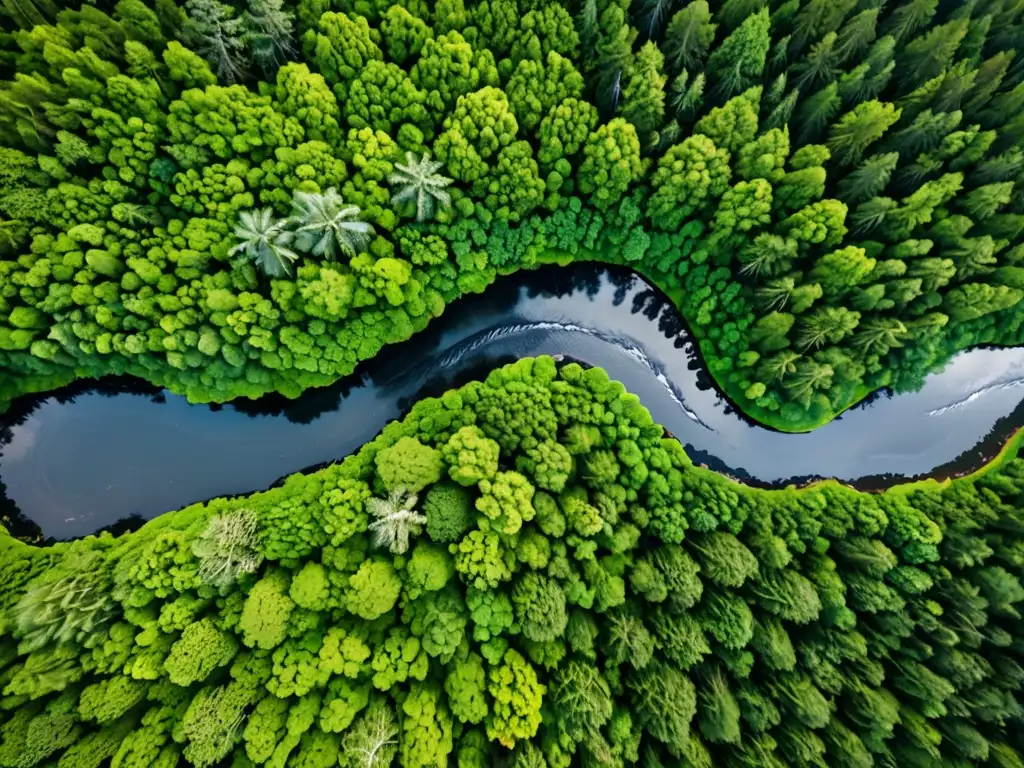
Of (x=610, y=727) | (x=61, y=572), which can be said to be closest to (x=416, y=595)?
(x=610, y=727)

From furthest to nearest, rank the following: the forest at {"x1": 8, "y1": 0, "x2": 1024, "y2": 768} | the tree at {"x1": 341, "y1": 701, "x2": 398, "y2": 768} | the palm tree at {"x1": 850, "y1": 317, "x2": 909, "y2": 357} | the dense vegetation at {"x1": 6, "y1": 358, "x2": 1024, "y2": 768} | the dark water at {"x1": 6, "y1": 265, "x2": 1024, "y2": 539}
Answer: the dark water at {"x1": 6, "y1": 265, "x2": 1024, "y2": 539}
the palm tree at {"x1": 850, "y1": 317, "x2": 909, "y2": 357}
the forest at {"x1": 8, "y1": 0, "x2": 1024, "y2": 768}
the dense vegetation at {"x1": 6, "y1": 358, "x2": 1024, "y2": 768}
the tree at {"x1": 341, "y1": 701, "x2": 398, "y2": 768}

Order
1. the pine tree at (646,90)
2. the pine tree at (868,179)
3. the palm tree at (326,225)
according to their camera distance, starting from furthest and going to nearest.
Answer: the pine tree at (646,90) → the pine tree at (868,179) → the palm tree at (326,225)

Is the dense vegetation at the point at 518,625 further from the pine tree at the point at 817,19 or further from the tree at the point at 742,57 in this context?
the pine tree at the point at 817,19

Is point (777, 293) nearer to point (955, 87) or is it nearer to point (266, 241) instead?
point (955, 87)

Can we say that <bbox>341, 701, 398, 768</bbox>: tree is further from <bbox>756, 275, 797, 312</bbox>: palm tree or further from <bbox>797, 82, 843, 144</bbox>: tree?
<bbox>797, 82, 843, 144</bbox>: tree

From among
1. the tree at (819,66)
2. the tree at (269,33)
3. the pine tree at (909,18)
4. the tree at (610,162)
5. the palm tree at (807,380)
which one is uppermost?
the pine tree at (909,18)

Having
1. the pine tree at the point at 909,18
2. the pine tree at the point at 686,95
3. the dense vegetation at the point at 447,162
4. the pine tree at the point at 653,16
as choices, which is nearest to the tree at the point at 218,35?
the dense vegetation at the point at 447,162

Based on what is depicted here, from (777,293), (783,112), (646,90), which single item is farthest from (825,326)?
(646,90)

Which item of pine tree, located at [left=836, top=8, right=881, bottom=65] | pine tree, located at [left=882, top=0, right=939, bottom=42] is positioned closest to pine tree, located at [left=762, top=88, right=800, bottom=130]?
pine tree, located at [left=836, top=8, right=881, bottom=65]
